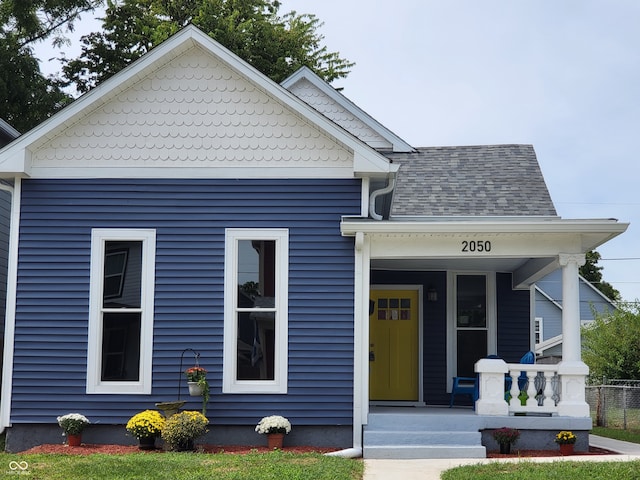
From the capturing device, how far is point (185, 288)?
12.1m

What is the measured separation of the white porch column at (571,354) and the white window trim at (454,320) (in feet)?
9.38

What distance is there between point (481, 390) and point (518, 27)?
22.7 ft

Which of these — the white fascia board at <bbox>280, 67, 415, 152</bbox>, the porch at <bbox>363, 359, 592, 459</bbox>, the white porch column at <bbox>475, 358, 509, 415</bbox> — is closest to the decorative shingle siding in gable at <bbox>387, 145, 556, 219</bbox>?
the white fascia board at <bbox>280, 67, 415, 152</bbox>

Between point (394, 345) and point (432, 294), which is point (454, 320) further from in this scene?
point (394, 345)

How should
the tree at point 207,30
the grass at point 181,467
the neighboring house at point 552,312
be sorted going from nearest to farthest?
the grass at point 181,467 < the tree at point 207,30 < the neighboring house at point 552,312

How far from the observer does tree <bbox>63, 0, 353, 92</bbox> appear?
1086 inches

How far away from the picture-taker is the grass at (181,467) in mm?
9055

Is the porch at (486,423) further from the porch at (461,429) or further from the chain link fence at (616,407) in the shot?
the chain link fence at (616,407)

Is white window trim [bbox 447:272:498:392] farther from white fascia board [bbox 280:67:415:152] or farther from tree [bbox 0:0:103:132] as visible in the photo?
tree [bbox 0:0:103:132]

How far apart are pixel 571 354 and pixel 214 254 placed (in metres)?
5.06

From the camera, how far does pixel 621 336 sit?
21.2 meters

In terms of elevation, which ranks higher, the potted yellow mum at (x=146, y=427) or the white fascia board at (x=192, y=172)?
the white fascia board at (x=192, y=172)

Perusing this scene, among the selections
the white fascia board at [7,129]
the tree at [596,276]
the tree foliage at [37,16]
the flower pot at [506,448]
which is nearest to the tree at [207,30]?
the tree foliage at [37,16]

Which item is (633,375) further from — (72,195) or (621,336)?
(72,195)
